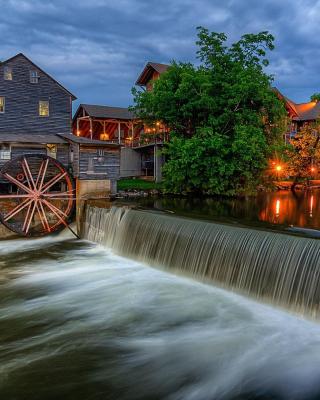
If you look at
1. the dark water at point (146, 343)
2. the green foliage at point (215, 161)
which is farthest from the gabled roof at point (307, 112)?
the dark water at point (146, 343)

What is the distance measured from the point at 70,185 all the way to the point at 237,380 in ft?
47.4

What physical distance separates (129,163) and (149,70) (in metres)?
9.13

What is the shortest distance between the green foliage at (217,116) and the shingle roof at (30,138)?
6.91m

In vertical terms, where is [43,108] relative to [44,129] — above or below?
above

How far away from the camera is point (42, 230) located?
59.0 feet

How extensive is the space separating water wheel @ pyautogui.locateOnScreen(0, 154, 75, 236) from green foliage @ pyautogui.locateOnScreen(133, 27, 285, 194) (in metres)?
8.50

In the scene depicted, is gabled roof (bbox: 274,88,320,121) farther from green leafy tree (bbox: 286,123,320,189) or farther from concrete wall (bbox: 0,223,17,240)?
concrete wall (bbox: 0,223,17,240)

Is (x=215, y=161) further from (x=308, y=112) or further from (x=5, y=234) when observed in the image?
(x=308, y=112)

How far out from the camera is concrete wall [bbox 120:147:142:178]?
113 feet

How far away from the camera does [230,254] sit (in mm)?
10305

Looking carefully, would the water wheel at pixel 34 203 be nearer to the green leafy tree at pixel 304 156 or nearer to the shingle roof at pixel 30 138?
the shingle roof at pixel 30 138

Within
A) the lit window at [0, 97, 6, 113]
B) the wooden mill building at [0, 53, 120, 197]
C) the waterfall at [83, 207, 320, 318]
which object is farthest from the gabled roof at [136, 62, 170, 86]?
the waterfall at [83, 207, 320, 318]

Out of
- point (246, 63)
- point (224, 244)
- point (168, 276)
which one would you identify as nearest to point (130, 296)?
point (168, 276)

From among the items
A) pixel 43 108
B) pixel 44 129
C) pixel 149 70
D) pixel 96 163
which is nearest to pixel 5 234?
pixel 96 163
